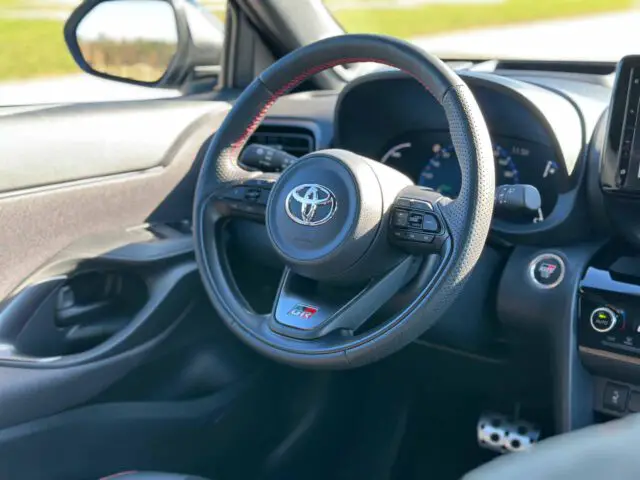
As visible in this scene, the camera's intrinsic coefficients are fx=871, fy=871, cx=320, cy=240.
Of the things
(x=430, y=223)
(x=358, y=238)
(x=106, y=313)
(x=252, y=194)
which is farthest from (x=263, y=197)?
(x=106, y=313)

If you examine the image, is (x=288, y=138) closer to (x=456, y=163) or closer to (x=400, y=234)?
(x=456, y=163)

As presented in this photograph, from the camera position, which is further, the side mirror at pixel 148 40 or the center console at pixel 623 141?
the side mirror at pixel 148 40

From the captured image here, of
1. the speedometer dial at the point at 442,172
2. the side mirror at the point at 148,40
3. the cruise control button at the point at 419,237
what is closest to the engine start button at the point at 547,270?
the speedometer dial at the point at 442,172

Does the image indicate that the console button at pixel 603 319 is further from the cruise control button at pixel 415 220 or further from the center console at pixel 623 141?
the cruise control button at pixel 415 220

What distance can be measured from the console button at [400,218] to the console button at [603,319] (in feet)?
1.49

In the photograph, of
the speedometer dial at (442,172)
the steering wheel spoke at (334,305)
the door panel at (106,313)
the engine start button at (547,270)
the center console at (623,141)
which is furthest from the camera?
the speedometer dial at (442,172)

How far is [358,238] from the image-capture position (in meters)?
1.49

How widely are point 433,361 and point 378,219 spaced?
77 centimetres

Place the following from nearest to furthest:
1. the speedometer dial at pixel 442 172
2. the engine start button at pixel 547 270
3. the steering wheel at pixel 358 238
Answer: the steering wheel at pixel 358 238, the engine start button at pixel 547 270, the speedometer dial at pixel 442 172

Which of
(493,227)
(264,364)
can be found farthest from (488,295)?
(264,364)

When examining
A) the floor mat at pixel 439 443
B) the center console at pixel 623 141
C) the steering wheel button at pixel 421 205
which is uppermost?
the center console at pixel 623 141

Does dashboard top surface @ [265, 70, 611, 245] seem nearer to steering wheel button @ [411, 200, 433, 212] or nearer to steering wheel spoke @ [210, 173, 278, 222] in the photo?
steering wheel button @ [411, 200, 433, 212]

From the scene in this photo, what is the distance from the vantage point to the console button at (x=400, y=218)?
4.90ft

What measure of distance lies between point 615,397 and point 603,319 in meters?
0.18
